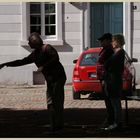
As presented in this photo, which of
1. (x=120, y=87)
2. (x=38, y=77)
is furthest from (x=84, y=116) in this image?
(x=38, y=77)

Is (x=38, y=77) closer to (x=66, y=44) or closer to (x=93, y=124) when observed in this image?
(x=66, y=44)

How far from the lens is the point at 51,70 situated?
10.2 metres

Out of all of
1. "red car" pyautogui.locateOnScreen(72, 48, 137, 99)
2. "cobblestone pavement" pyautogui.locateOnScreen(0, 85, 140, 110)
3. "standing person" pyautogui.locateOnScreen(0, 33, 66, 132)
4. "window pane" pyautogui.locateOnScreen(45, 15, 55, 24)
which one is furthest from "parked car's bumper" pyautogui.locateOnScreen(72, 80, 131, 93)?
"standing person" pyautogui.locateOnScreen(0, 33, 66, 132)

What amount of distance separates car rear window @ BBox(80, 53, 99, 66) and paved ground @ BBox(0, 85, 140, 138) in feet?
3.42

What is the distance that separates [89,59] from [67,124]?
17.4 feet

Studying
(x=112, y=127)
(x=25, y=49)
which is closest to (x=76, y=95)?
(x=25, y=49)

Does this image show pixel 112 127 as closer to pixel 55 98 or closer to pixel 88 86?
pixel 55 98

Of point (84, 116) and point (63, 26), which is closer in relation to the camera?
point (84, 116)

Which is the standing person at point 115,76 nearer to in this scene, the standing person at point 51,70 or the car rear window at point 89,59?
the standing person at point 51,70

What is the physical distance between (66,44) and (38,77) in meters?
1.55

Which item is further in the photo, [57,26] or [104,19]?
[104,19]

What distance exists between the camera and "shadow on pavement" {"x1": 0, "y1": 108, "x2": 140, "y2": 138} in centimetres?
1044

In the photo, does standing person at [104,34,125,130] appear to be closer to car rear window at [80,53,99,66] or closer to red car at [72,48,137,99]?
red car at [72,48,137,99]

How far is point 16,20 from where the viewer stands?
21031mm
